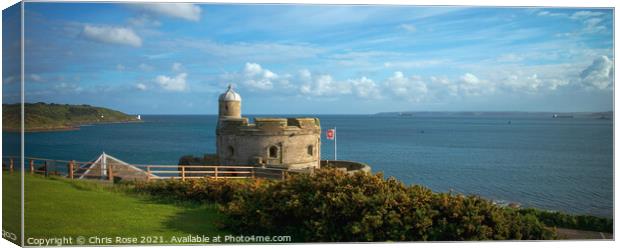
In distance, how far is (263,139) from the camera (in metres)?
21.2

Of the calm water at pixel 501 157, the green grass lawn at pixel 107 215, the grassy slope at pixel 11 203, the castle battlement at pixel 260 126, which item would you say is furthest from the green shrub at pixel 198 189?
the castle battlement at pixel 260 126

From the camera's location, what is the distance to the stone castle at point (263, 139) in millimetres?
21172

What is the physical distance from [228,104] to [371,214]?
1267 cm

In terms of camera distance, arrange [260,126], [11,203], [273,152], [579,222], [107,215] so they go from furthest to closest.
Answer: [273,152] < [260,126] < [579,222] < [107,215] < [11,203]

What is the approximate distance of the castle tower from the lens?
Result: 22.1 metres

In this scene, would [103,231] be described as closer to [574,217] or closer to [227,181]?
[227,181]

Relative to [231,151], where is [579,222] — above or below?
below

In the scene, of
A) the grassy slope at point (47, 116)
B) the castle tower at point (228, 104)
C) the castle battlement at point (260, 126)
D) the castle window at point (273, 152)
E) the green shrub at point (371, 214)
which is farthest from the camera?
the castle tower at point (228, 104)

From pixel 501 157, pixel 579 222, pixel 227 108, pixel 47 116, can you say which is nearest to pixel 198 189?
pixel 47 116

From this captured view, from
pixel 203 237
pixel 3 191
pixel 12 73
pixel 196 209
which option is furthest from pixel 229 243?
pixel 12 73

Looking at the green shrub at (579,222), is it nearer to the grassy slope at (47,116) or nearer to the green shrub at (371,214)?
the green shrub at (371,214)

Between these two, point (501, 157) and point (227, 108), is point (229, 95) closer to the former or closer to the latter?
point (227, 108)

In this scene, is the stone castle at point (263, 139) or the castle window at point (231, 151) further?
the castle window at point (231, 151)

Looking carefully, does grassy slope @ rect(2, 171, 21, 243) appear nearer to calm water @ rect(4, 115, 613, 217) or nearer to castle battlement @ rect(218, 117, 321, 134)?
calm water @ rect(4, 115, 613, 217)
